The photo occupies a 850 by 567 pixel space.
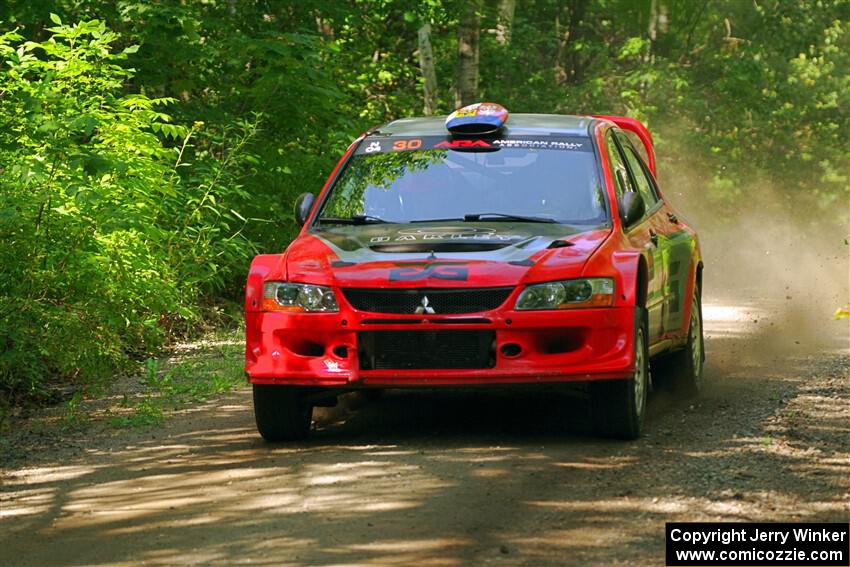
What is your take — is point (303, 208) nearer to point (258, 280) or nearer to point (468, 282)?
point (258, 280)

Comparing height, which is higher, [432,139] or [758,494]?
[432,139]

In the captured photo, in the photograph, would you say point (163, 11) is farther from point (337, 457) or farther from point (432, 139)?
point (337, 457)

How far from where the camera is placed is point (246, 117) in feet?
58.8

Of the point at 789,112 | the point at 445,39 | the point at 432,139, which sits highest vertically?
the point at 432,139

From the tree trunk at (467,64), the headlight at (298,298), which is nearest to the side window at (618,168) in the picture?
the headlight at (298,298)

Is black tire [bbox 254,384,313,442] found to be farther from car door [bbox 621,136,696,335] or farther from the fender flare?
car door [bbox 621,136,696,335]

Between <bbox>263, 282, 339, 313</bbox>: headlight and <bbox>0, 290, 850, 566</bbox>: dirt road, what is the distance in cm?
77

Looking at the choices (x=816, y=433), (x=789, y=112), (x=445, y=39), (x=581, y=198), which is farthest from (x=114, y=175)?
(x=789, y=112)

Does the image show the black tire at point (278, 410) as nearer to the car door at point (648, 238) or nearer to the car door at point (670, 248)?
the car door at point (648, 238)

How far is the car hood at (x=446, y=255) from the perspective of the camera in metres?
8.49

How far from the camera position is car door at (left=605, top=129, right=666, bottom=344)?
9.59 metres

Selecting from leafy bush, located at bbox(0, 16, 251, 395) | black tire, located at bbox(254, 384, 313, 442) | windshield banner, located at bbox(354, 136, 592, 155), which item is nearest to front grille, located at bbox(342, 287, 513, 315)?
black tire, located at bbox(254, 384, 313, 442)

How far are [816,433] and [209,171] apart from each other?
336 inches

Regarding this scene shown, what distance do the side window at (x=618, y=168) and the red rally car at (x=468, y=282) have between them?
3 centimetres
